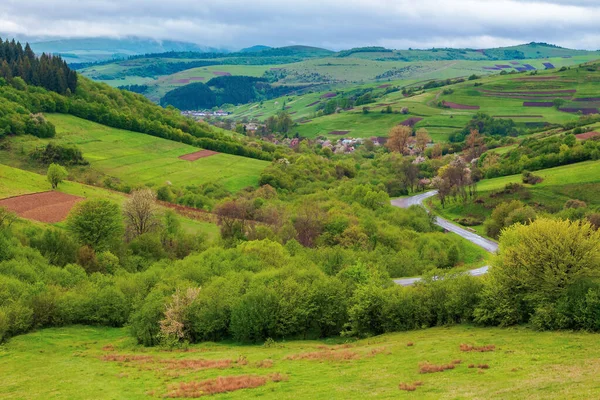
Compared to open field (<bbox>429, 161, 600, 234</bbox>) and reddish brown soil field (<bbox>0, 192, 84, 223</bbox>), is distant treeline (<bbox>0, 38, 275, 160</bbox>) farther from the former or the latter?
open field (<bbox>429, 161, 600, 234</bbox>)

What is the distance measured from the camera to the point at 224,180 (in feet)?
461

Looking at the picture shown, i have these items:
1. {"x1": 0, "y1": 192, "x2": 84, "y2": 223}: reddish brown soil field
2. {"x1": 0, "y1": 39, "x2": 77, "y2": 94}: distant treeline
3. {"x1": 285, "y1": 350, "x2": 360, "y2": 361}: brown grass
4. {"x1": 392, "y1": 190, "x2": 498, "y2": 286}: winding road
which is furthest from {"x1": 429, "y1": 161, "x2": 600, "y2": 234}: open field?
{"x1": 0, "y1": 39, "x2": 77, "y2": 94}: distant treeline

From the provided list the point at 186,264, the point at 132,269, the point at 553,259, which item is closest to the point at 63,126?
the point at 132,269

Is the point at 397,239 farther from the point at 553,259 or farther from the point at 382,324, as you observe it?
the point at 553,259

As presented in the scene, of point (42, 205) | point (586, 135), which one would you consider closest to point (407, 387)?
point (42, 205)

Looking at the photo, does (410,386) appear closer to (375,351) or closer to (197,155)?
(375,351)

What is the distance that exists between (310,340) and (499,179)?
104m

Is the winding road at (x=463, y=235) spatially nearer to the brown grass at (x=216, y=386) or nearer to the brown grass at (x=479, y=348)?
the brown grass at (x=479, y=348)

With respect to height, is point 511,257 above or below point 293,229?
above

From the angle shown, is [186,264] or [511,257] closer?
[511,257]

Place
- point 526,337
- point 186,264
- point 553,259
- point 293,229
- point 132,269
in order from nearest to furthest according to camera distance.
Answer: point 526,337, point 553,259, point 186,264, point 132,269, point 293,229

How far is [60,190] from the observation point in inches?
4139

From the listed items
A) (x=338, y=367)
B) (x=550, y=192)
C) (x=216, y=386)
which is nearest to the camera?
(x=216, y=386)

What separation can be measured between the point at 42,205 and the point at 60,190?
38.3ft
